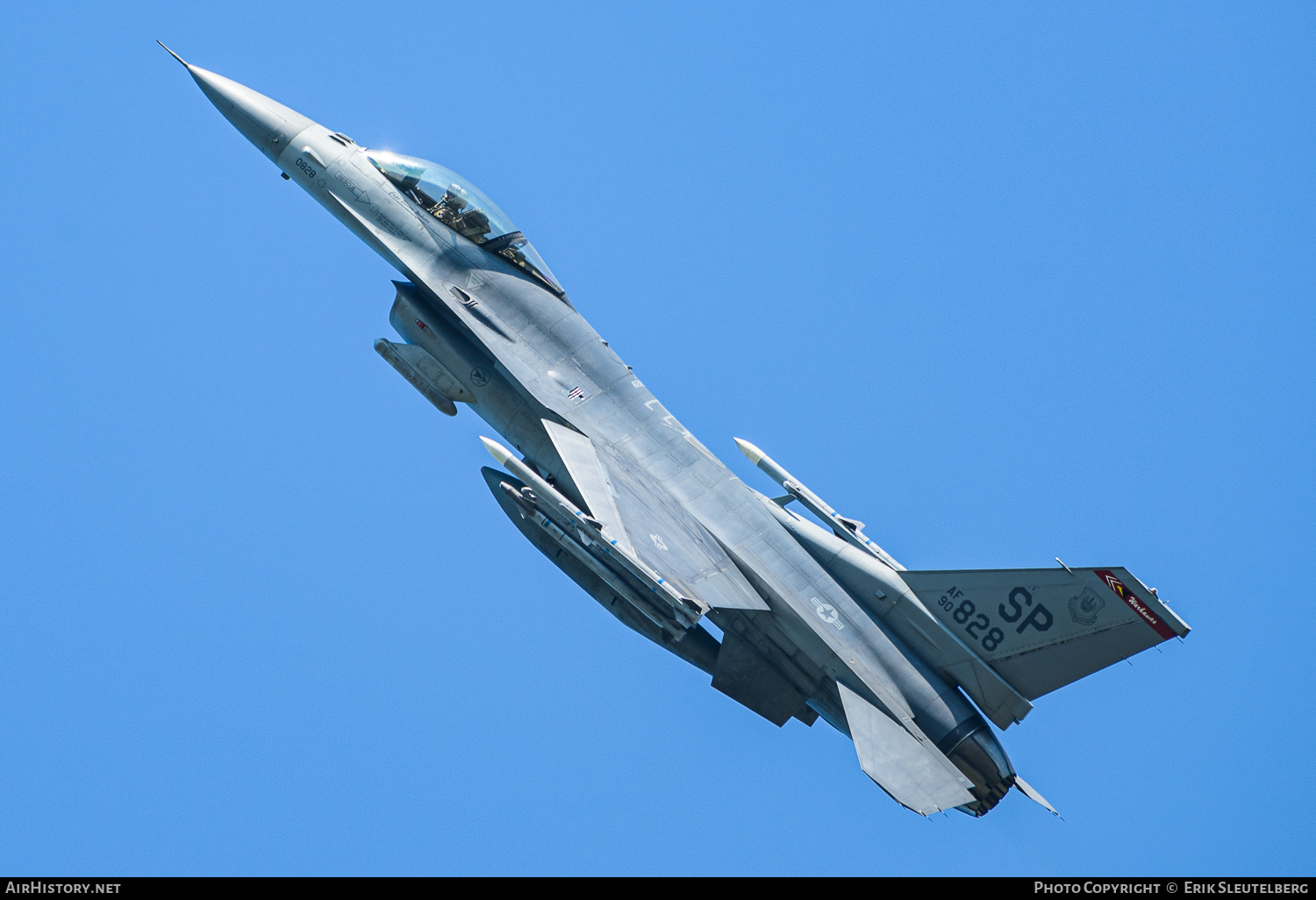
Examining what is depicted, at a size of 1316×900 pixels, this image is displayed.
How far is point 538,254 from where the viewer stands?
24.4m

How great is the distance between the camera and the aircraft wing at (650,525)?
20.5 meters

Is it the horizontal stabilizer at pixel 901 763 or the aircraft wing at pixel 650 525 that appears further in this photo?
the aircraft wing at pixel 650 525

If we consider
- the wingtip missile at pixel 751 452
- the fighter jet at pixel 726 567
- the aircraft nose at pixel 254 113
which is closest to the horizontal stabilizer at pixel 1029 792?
the fighter jet at pixel 726 567

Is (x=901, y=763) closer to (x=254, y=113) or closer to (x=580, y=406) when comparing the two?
(x=580, y=406)

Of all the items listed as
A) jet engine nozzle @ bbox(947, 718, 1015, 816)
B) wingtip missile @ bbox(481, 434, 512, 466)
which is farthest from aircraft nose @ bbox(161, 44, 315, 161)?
jet engine nozzle @ bbox(947, 718, 1015, 816)

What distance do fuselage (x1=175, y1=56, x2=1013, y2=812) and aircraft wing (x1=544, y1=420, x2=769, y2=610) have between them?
139 millimetres

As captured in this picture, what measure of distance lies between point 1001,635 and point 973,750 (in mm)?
1730

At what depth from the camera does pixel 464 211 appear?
2391 cm

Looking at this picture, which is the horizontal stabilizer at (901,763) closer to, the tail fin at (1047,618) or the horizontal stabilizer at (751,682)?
the horizontal stabilizer at (751,682)

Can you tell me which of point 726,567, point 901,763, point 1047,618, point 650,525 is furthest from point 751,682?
point 1047,618

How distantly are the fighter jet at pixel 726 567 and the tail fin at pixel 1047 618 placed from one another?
28mm

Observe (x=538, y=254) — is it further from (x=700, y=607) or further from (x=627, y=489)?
(x=700, y=607)
